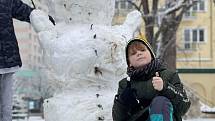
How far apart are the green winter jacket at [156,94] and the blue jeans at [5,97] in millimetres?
1318

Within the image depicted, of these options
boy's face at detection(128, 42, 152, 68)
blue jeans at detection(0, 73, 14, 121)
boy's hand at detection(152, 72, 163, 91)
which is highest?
boy's face at detection(128, 42, 152, 68)

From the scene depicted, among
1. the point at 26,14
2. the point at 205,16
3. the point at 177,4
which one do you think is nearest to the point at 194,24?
the point at 205,16

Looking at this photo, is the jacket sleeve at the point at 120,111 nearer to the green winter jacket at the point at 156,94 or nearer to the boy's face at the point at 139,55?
the green winter jacket at the point at 156,94

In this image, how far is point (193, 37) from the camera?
3872 centimetres

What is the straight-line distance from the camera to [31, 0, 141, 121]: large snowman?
3.65 metres

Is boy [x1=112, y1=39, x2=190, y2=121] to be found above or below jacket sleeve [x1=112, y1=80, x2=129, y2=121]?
above

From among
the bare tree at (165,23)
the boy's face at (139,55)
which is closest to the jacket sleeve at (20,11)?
the boy's face at (139,55)

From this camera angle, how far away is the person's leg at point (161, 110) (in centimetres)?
295

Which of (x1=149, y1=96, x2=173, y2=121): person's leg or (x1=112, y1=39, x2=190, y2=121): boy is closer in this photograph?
(x1=149, y1=96, x2=173, y2=121): person's leg

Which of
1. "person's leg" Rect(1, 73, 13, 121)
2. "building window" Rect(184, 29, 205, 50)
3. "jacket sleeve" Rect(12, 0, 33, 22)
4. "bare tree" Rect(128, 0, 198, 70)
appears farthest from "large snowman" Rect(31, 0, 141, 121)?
"building window" Rect(184, 29, 205, 50)

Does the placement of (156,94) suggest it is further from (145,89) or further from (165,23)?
(165,23)

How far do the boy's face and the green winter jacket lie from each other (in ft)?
0.38

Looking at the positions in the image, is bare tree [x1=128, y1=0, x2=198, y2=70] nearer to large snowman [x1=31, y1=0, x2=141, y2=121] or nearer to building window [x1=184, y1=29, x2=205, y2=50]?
large snowman [x1=31, y1=0, x2=141, y2=121]

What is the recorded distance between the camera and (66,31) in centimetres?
379
